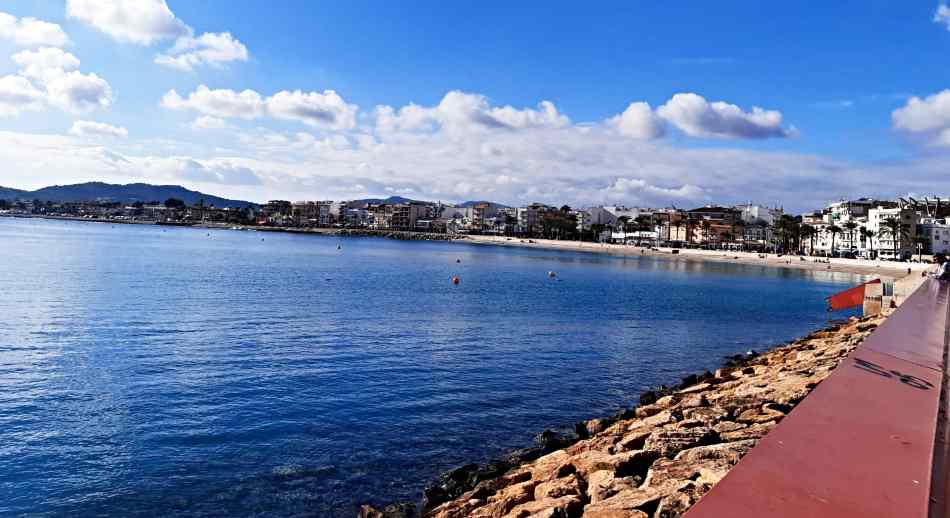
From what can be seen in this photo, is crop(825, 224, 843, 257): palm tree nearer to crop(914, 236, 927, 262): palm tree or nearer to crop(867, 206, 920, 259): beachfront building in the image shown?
crop(867, 206, 920, 259): beachfront building

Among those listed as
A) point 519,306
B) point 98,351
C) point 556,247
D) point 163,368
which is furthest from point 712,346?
point 556,247

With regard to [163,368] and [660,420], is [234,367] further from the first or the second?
[660,420]

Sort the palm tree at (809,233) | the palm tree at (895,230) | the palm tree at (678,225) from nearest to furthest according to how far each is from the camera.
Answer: the palm tree at (895,230) < the palm tree at (809,233) < the palm tree at (678,225)

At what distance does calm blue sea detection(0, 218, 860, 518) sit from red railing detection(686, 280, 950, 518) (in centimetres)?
646

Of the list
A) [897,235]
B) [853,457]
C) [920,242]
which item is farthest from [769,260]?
[853,457]

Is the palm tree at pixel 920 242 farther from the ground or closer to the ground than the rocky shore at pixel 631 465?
farther from the ground

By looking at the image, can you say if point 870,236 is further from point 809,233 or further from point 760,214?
point 760,214

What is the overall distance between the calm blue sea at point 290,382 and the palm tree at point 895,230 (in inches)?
2734

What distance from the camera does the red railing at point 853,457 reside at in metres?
4.06

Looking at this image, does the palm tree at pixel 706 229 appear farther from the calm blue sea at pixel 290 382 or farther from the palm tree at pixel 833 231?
the calm blue sea at pixel 290 382

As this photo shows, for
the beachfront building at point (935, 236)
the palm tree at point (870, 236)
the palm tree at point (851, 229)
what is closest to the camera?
the beachfront building at point (935, 236)

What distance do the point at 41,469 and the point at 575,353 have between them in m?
15.9

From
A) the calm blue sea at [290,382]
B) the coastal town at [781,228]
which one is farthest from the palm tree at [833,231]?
the calm blue sea at [290,382]

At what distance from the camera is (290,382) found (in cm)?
1669
